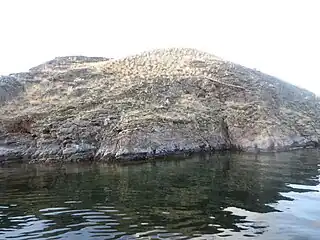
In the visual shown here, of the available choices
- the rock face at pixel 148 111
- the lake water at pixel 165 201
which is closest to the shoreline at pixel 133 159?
the rock face at pixel 148 111

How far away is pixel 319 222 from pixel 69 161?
2046 centimetres

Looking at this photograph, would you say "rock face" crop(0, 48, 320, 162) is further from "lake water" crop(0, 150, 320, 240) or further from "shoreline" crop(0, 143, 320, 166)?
"lake water" crop(0, 150, 320, 240)

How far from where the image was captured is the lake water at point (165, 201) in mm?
11102

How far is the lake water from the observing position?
11102mm

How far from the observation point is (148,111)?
35.3 m

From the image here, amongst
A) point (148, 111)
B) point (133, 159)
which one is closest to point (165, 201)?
point (133, 159)

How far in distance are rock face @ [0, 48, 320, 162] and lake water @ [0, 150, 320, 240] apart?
625 cm

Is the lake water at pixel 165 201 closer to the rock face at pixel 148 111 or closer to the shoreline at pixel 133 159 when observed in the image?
the shoreline at pixel 133 159

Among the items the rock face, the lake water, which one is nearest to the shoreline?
the rock face

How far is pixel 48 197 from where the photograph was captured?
53.9 feet

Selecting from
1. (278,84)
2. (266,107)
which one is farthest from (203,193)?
(278,84)

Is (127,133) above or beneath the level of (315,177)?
above

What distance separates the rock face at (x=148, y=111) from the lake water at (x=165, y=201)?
20.5 feet

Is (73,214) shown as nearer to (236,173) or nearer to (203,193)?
(203,193)
